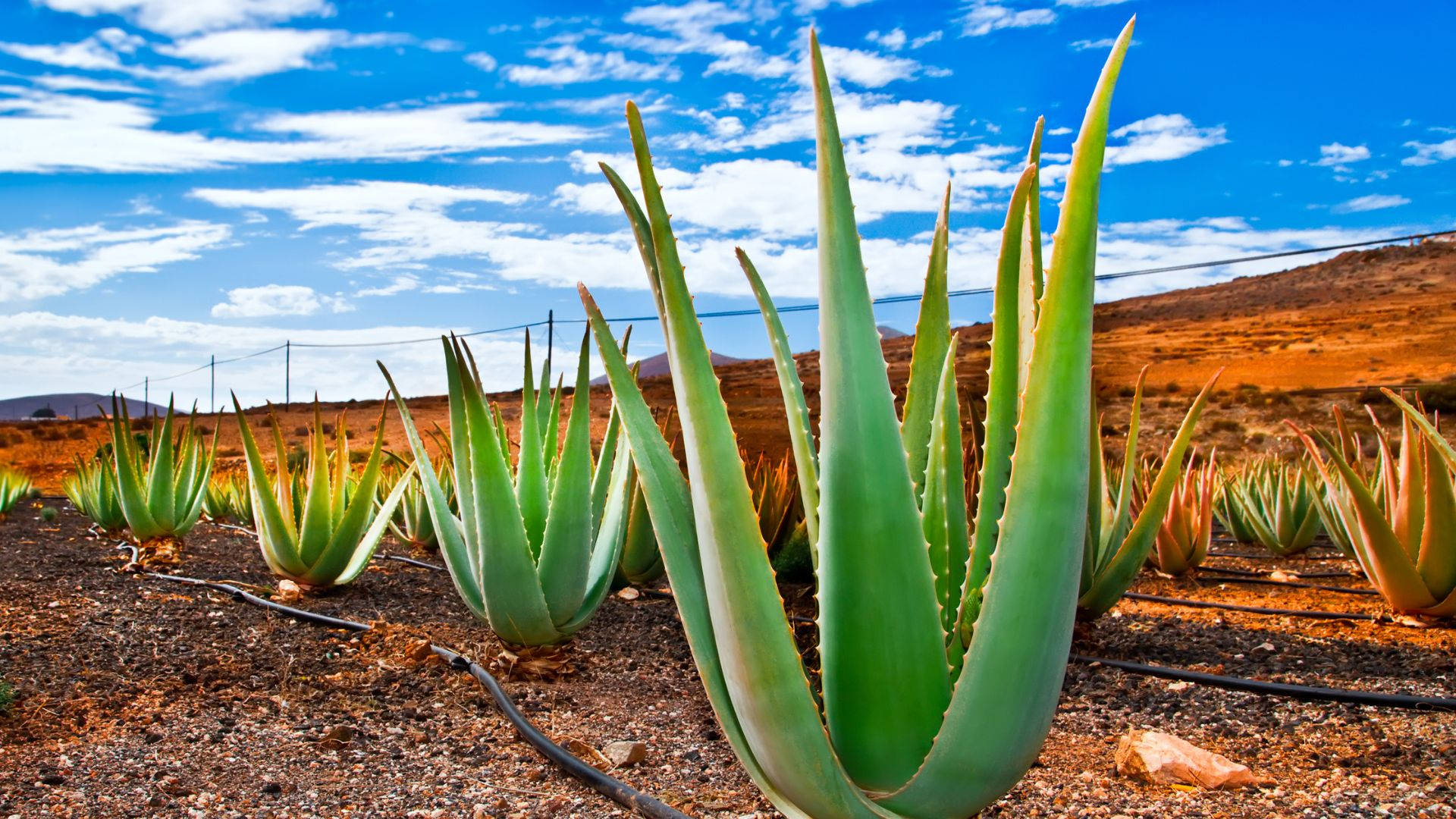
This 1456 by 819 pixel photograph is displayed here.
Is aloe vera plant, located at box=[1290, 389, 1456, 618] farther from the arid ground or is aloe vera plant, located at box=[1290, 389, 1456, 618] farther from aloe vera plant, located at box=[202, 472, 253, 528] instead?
aloe vera plant, located at box=[202, 472, 253, 528]

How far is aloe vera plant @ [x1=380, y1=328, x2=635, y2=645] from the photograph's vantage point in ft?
10.7

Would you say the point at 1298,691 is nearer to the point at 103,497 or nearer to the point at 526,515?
the point at 526,515

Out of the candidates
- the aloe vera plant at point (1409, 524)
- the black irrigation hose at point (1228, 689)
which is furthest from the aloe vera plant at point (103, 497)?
the aloe vera plant at point (1409, 524)

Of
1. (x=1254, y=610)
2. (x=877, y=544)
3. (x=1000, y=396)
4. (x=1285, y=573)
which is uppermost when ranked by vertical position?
(x=1000, y=396)

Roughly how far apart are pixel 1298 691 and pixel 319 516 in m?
4.46

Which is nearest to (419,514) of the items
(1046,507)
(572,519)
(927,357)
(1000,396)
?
(572,519)

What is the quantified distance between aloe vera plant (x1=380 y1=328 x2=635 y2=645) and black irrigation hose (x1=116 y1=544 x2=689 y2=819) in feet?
0.78

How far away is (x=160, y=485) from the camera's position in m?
6.36

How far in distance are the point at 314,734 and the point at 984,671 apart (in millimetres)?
2543

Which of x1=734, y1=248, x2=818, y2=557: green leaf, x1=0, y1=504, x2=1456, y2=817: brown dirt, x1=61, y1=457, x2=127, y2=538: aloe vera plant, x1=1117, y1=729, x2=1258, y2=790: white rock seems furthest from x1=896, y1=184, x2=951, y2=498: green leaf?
x1=61, y1=457, x2=127, y2=538: aloe vera plant

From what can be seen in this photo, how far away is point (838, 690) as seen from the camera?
1255mm

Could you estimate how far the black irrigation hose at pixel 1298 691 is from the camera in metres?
3.42

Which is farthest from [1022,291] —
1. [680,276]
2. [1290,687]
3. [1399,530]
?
[1399,530]

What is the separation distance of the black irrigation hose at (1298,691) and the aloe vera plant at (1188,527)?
2472 millimetres
